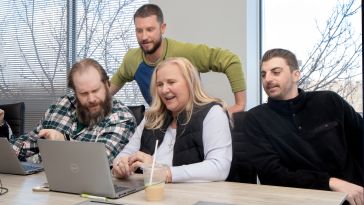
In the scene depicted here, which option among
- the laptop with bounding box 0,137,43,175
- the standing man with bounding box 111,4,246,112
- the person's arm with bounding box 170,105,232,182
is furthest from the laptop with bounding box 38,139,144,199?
the standing man with bounding box 111,4,246,112

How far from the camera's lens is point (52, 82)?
390 centimetres

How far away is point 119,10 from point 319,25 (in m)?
1.63

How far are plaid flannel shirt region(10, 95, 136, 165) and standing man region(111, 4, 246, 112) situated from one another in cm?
47

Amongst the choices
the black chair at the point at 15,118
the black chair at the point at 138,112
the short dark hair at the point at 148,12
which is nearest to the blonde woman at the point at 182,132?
the black chair at the point at 138,112

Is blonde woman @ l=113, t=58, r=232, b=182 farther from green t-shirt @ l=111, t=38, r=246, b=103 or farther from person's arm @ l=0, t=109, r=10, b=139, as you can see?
person's arm @ l=0, t=109, r=10, b=139

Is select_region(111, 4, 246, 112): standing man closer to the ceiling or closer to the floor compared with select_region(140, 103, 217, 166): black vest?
closer to the ceiling

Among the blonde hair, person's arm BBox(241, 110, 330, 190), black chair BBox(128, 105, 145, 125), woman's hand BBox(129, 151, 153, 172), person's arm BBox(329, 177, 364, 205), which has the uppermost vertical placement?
the blonde hair

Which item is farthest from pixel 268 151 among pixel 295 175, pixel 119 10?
pixel 119 10

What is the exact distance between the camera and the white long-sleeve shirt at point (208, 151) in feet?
5.16

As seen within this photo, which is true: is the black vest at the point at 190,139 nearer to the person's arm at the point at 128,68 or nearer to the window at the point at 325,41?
the person's arm at the point at 128,68

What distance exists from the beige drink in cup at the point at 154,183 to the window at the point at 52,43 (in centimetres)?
210

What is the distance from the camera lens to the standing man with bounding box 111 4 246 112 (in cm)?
250

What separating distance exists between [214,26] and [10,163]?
1708 mm

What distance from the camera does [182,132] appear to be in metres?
1.74
